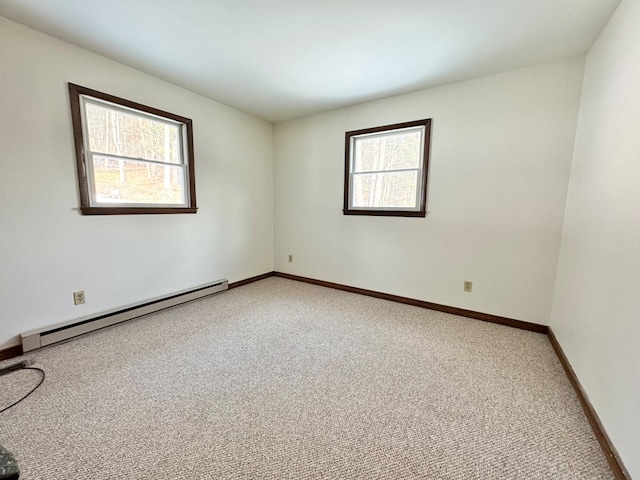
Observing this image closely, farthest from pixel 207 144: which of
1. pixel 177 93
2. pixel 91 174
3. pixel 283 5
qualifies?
pixel 283 5

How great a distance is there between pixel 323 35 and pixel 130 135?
210 centimetres

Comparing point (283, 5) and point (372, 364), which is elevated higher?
point (283, 5)

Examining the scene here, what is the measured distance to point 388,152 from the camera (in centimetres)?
313

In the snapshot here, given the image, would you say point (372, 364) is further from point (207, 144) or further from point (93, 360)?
point (207, 144)

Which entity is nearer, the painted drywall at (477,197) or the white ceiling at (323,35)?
the white ceiling at (323,35)

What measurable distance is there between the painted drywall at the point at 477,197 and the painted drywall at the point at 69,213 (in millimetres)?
1557

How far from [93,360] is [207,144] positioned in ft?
8.13

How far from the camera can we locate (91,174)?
2.28m

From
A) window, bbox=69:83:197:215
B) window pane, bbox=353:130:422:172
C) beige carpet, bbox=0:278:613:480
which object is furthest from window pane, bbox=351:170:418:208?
window, bbox=69:83:197:215

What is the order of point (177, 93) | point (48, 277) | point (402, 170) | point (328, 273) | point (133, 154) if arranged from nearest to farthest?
point (48, 277) < point (133, 154) < point (177, 93) < point (402, 170) < point (328, 273)

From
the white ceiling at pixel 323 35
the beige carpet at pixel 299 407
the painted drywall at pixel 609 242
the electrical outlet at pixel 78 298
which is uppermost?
the white ceiling at pixel 323 35

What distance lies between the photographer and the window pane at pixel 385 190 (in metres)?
3.00

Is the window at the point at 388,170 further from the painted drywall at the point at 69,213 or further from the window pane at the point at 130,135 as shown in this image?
the window pane at the point at 130,135

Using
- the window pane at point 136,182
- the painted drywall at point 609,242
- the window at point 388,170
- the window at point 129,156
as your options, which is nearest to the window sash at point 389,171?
the window at point 388,170
